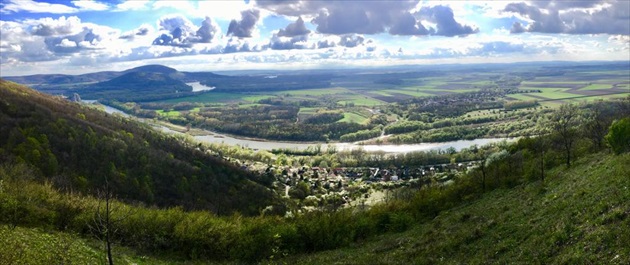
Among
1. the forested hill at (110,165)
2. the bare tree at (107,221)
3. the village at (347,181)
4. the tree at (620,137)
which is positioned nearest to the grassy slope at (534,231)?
the tree at (620,137)

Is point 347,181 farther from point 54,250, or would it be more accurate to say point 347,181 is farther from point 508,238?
point 54,250

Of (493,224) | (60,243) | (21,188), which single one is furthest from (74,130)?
(493,224)

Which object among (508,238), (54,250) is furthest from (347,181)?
(54,250)

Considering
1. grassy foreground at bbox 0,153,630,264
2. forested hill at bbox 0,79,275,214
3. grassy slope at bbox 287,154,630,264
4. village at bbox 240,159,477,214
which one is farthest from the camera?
village at bbox 240,159,477,214

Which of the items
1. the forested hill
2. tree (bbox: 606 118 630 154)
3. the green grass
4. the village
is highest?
tree (bbox: 606 118 630 154)

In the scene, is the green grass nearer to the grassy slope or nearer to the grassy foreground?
the grassy foreground

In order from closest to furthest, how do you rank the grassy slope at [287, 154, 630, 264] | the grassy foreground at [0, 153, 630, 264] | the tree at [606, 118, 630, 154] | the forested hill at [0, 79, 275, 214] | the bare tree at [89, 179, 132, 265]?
the grassy slope at [287, 154, 630, 264], the grassy foreground at [0, 153, 630, 264], the bare tree at [89, 179, 132, 265], the tree at [606, 118, 630, 154], the forested hill at [0, 79, 275, 214]

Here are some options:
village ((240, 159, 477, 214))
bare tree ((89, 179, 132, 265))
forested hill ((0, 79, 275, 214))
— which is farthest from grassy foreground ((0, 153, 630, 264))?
village ((240, 159, 477, 214))

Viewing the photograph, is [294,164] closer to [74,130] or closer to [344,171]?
[344,171]
